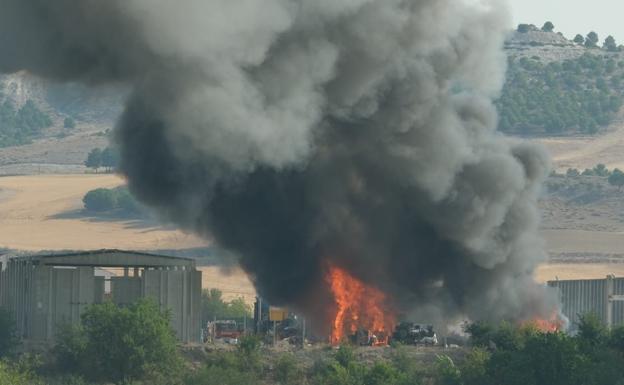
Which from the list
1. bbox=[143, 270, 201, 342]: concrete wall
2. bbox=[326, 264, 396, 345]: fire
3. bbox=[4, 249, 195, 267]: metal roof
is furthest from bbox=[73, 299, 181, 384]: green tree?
bbox=[326, 264, 396, 345]: fire

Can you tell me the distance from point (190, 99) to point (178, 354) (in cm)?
1224

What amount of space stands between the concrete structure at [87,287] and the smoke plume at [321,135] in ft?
13.1

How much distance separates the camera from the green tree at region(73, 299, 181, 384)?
305 feet

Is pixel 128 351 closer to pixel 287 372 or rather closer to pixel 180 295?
pixel 287 372

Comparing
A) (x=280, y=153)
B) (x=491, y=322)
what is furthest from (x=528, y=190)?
(x=280, y=153)

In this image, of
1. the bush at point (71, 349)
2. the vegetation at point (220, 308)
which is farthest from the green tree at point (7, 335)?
the vegetation at point (220, 308)

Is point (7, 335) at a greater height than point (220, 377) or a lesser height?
greater

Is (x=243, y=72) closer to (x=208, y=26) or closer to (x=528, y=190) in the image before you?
(x=208, y=26)

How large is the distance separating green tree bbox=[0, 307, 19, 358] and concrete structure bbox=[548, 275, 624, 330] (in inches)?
1238

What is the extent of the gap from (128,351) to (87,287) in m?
9.01

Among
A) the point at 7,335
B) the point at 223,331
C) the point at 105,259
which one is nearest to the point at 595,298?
the point at 223,331

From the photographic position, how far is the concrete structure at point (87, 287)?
100875 mm

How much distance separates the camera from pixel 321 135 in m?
99.2

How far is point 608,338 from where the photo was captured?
88.7 m
